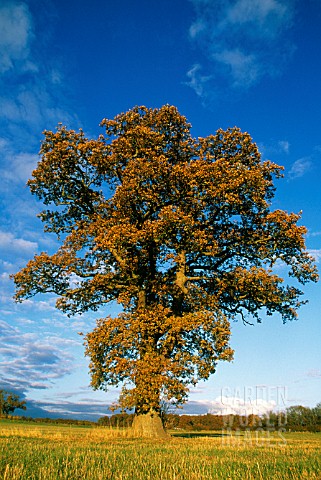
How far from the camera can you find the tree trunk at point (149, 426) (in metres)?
23.6

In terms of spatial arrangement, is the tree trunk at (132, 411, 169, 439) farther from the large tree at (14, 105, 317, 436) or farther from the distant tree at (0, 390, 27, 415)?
the distant tree at (0, 390, 27, 415)

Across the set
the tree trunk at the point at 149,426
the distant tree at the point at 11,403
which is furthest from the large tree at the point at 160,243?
the distant tree at the point at 11,403

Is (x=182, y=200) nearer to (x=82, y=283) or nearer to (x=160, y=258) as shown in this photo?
(x=160, y=258)

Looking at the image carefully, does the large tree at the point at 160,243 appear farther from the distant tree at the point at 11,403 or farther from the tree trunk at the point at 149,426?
the distant tree at the point at 11,403

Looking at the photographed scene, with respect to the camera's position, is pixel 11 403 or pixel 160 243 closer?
pixel 160 243

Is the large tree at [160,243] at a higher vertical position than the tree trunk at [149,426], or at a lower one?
higher

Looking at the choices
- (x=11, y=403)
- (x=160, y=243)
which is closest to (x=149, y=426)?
(x=160, y=243)

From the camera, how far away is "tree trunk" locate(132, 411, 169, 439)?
23.6 m

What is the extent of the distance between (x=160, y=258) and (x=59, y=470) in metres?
20.5

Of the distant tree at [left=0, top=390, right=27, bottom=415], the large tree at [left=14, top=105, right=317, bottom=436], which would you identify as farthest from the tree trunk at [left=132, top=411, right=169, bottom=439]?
the distant tree at [left=0, top=390, right=27, bottom=415]

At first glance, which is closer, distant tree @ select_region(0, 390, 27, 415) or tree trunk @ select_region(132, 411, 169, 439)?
tree trunk @ select_region(132, 411, 169, 439)

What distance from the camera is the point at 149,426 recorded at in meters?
23.9

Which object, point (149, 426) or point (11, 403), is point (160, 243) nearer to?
point (149, 426)

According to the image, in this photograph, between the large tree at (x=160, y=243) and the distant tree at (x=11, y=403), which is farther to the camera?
the distant tree at (x=11, y=403)
